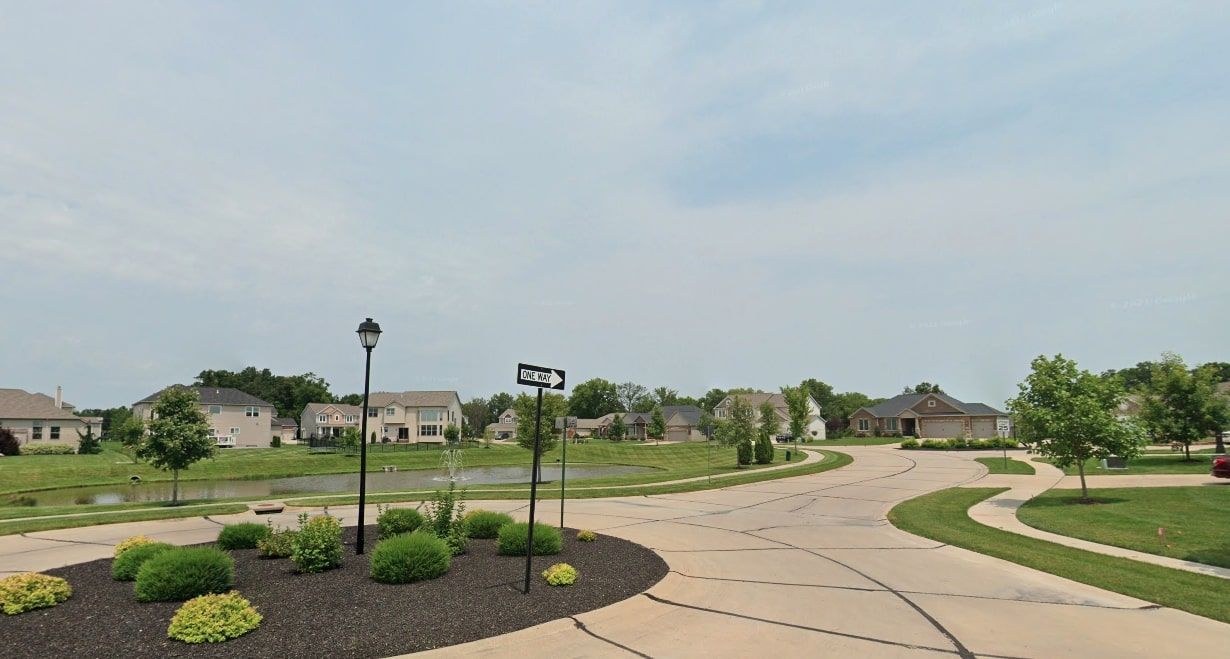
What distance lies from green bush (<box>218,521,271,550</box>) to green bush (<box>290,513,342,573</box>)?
6.85 ft

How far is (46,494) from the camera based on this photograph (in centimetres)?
3350

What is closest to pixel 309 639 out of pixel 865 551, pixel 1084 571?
pixel 865 551

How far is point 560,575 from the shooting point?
8.97m

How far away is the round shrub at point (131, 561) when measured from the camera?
921 centimetres

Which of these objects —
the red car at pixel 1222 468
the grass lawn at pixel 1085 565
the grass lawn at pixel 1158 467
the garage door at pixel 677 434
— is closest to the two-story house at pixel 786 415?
the garage door at pixel 677 434

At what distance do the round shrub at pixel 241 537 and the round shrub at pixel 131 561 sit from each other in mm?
1924

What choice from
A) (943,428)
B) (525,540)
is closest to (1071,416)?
(525,540)

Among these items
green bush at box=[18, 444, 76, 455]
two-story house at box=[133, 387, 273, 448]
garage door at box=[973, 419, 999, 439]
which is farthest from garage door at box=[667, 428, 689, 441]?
green bush at box=[18, 444, 76, 455]

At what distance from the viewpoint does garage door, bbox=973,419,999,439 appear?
236 ft

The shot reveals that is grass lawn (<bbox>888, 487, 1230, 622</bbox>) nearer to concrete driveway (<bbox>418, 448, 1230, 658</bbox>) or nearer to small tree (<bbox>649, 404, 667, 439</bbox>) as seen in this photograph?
concrete driveway (<bbox>418, 448, 1230, 658</bbox>)

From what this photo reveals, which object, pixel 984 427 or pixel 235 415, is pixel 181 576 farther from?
pixel 984 427

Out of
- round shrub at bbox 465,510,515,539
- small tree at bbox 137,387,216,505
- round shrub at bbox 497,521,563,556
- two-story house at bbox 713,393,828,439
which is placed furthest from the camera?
two-story house at bbox 713,393,828,439

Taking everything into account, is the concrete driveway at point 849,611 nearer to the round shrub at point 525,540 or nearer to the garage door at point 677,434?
the round shrub at point 525,540

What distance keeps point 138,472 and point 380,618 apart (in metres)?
46.6
